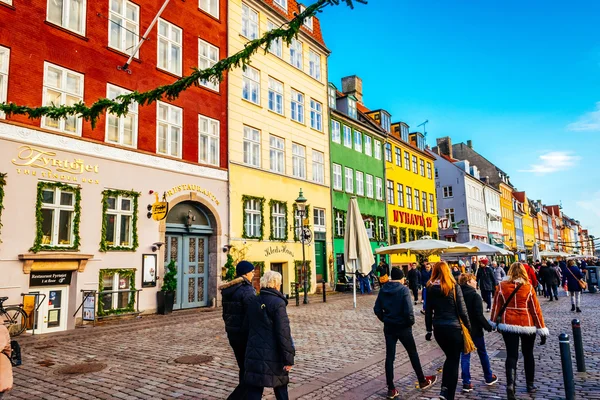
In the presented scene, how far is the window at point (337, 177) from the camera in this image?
2856 centimetres

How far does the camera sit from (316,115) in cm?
2752

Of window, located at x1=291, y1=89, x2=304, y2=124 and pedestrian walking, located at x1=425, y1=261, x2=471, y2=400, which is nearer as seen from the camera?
pedestrian walking, located at x1=425, y1=261, x2=471, y2=400

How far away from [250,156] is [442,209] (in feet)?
116

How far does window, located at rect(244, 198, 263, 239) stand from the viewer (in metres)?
20.9

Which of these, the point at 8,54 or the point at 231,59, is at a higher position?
the point at 8,54

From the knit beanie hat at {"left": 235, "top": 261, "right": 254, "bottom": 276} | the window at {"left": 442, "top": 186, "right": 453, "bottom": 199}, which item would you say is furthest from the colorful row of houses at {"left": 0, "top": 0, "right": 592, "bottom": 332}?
the window at {"left": 442, "top": 186, "right": 453, "bottom": 199}

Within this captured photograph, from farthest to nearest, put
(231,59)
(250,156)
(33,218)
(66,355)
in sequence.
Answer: (250,156), (33,218), (66,355), (231,59)

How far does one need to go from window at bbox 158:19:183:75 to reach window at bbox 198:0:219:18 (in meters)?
2.15

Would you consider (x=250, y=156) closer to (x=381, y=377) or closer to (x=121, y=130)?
(x=121, y=130)

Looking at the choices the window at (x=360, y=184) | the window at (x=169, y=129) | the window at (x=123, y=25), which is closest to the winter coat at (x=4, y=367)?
the window at (x=169, y=129)

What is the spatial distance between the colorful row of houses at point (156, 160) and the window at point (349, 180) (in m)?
0.56

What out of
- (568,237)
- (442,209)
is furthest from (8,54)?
(568,237)

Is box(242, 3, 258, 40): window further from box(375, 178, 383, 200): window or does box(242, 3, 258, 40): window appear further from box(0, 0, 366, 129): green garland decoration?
box(0, 0, 366, 129): green garland decoration

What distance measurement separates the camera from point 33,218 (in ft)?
42.5
